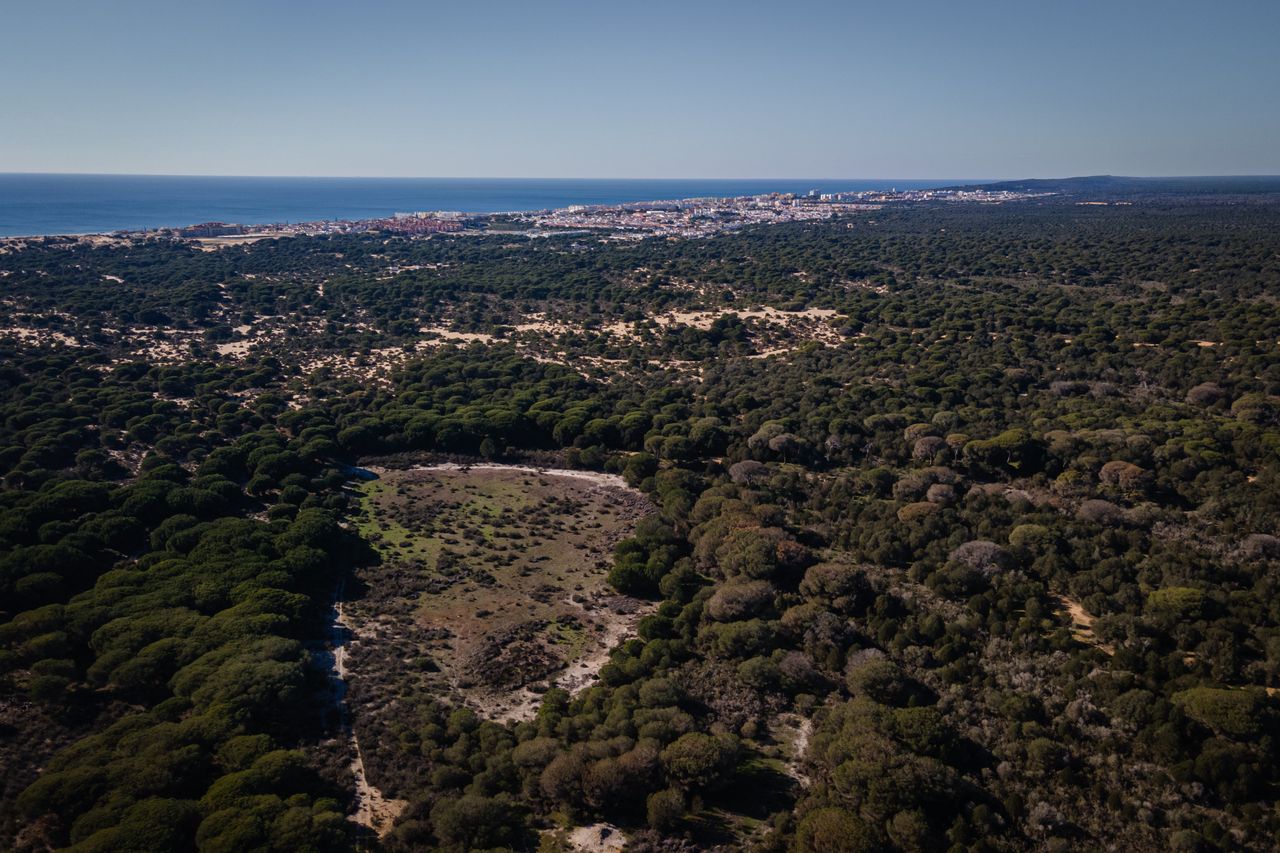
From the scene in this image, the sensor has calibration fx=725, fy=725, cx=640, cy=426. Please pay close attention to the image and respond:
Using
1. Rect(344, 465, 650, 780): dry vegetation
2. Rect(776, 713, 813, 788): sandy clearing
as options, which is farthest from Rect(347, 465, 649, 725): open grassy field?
Rect(776, 713, 813, 788): sandy clearing

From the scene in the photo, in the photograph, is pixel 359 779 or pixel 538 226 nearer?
pixel 359 779

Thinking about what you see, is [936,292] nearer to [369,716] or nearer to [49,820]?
[369,716]

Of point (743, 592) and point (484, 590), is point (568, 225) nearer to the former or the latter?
point (484, 590)

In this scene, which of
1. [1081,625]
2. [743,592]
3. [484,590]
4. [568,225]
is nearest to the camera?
[1081,625]

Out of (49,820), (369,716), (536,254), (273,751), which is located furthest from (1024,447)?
(536,254)

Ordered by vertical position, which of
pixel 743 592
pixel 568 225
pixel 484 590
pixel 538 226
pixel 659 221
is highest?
pixel 659 221

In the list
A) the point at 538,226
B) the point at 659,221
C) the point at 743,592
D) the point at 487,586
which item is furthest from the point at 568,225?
the point at 743,592

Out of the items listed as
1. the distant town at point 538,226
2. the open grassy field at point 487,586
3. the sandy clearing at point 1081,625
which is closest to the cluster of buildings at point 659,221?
the distant town at point 538,226

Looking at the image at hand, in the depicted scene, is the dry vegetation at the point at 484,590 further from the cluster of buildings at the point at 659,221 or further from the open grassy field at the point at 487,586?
the cluster of buildings at the point at 659,221

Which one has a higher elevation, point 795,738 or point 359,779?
point 795,738
